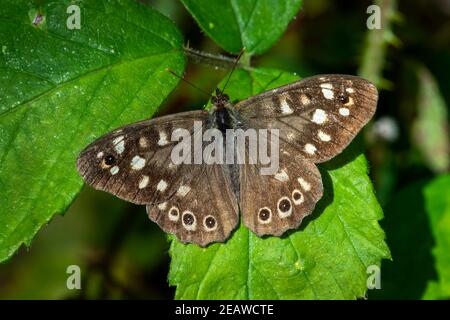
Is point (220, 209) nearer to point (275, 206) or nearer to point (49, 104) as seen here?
point (275, 206)

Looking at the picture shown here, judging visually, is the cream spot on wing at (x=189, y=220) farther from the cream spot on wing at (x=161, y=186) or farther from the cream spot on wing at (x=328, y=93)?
the cream spot on wing at (x=328, y=93)

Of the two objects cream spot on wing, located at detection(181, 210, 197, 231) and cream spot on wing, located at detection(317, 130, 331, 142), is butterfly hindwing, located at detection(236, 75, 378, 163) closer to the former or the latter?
cream spot on wing, located at detection(317, 130, 331, 142)

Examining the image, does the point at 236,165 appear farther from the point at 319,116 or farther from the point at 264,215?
the point at 319,116

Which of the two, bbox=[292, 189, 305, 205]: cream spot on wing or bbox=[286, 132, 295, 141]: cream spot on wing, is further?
bbox=[286, 132, 295, 141]: cream spot on wing

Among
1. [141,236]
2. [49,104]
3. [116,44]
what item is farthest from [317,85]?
[141,236]

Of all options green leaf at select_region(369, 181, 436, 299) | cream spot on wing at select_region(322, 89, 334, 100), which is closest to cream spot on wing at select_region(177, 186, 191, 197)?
cream spot on wing at select_region(322, 89, 334, 100)

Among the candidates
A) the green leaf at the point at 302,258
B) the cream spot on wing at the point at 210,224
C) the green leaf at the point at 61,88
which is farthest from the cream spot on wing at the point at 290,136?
the green leaf at the point at 61,88
